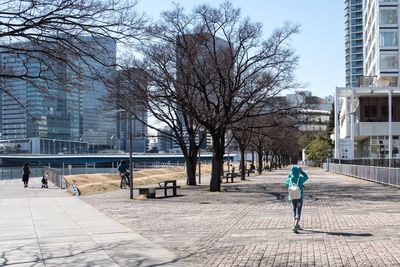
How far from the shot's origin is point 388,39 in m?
79.2

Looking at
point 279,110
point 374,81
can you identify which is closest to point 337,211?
point 279,110

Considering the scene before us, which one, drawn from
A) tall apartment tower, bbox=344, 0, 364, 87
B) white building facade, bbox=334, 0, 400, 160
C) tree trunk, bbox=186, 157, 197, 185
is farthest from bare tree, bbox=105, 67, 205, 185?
tall apartment tower, bbox=344, 0, 364, 87

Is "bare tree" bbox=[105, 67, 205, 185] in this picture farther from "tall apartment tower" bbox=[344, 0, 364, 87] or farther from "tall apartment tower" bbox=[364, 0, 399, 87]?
"tall apartment tower" bbox=[344, 0, 364, 87]

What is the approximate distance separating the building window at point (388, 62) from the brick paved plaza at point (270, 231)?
60880mm

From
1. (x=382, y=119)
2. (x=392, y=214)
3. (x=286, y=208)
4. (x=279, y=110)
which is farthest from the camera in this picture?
(x=382, y=119)

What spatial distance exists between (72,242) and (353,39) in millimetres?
187407

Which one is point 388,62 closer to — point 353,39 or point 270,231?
point 270,231

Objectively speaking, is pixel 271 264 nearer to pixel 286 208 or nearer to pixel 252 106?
pixel 286 208

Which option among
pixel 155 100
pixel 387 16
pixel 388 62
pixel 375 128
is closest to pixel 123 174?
pixel 155 100

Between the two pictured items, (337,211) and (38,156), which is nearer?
(337,211)

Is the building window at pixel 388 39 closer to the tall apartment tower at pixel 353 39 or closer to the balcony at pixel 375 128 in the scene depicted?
the balcony at pixel 375 128

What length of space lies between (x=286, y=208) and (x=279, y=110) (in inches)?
537

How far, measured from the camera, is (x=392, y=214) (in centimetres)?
1627

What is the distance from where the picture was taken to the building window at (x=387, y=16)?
7862cm
